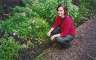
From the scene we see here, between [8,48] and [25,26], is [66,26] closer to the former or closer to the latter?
[25,26]

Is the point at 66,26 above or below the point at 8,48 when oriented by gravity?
above

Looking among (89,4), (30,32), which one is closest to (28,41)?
(30,32)

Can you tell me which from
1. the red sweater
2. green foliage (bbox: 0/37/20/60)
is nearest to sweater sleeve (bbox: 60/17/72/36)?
the red sweater

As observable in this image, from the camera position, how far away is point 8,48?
807 cm

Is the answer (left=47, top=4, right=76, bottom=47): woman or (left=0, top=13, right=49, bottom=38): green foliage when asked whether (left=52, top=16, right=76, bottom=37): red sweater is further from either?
(left=0, top=13, right=49, bottom=38): green foliage

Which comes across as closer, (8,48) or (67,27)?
(8,48)

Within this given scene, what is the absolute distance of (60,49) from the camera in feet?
28.2

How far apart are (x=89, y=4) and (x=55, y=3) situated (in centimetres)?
192

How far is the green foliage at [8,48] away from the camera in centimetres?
798

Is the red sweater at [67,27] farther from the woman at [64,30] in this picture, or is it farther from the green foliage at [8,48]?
the green foliage at [8,48]

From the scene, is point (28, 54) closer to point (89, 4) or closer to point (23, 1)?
point (23, 1)

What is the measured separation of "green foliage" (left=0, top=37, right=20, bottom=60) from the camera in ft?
26.2

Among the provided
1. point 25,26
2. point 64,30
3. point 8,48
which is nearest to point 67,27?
point 64,30

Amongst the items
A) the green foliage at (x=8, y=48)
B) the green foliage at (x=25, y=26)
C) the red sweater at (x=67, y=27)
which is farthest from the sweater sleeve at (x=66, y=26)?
the green foliage at (x=8, y=48)
